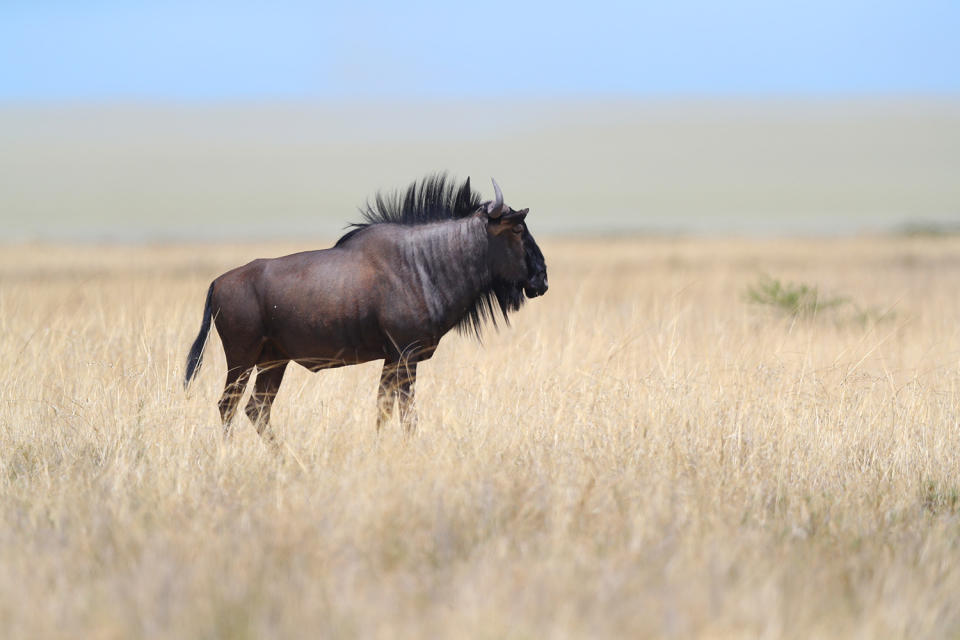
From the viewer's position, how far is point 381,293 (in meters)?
5.98

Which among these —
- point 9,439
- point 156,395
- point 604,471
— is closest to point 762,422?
point 604,471

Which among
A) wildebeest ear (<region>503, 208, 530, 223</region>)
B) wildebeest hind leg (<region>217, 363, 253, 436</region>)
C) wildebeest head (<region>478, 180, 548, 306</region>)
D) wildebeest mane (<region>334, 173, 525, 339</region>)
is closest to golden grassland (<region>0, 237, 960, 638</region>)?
wildebeest hind leg (<region>217, 363, 253, 436</region>)

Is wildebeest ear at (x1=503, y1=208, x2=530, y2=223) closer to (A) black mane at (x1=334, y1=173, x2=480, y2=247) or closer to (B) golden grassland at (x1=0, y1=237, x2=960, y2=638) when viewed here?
(A) black mane at (x1=334, y1=173, x2=480, y2=247)

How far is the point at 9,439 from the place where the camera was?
18.5ft

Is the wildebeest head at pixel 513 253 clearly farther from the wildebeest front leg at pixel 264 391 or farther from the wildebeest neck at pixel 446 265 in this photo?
the wildebeest front leg at pixel 264 391

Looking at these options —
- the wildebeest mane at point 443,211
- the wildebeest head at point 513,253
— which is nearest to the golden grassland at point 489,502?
the wildebeest mane at point 443,211

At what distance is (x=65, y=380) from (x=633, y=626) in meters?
5.26

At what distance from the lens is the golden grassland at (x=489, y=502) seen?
3.28 m

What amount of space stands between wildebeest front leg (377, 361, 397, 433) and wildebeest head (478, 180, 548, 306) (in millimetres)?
975

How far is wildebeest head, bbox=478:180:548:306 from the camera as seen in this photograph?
622cm

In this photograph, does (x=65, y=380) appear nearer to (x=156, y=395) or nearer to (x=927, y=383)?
(x=156, y=395)

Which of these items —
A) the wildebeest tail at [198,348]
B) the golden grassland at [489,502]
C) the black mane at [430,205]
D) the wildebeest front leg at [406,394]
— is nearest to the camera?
the golden grassland at [489,502]

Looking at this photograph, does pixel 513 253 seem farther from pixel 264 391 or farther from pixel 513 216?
pixel 264 391

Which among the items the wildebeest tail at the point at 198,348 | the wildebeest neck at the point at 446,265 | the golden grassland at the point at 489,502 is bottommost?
the golden grassland at the point at 489,502
